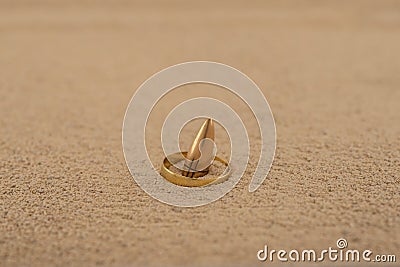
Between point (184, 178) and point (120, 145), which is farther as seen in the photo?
point (120, 145)

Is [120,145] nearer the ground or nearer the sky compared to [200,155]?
nearer the sky

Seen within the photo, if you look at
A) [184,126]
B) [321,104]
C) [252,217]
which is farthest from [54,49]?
[252,217]

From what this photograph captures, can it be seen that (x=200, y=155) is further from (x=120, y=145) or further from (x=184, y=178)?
(x=120, y=145)

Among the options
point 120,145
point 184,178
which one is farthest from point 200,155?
point 120,145

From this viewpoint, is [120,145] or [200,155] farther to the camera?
[120,145]

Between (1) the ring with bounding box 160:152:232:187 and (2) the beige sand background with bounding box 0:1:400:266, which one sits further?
(1) the ring with bounding box 160:152:232:187

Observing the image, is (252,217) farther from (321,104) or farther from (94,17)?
(94,17)
